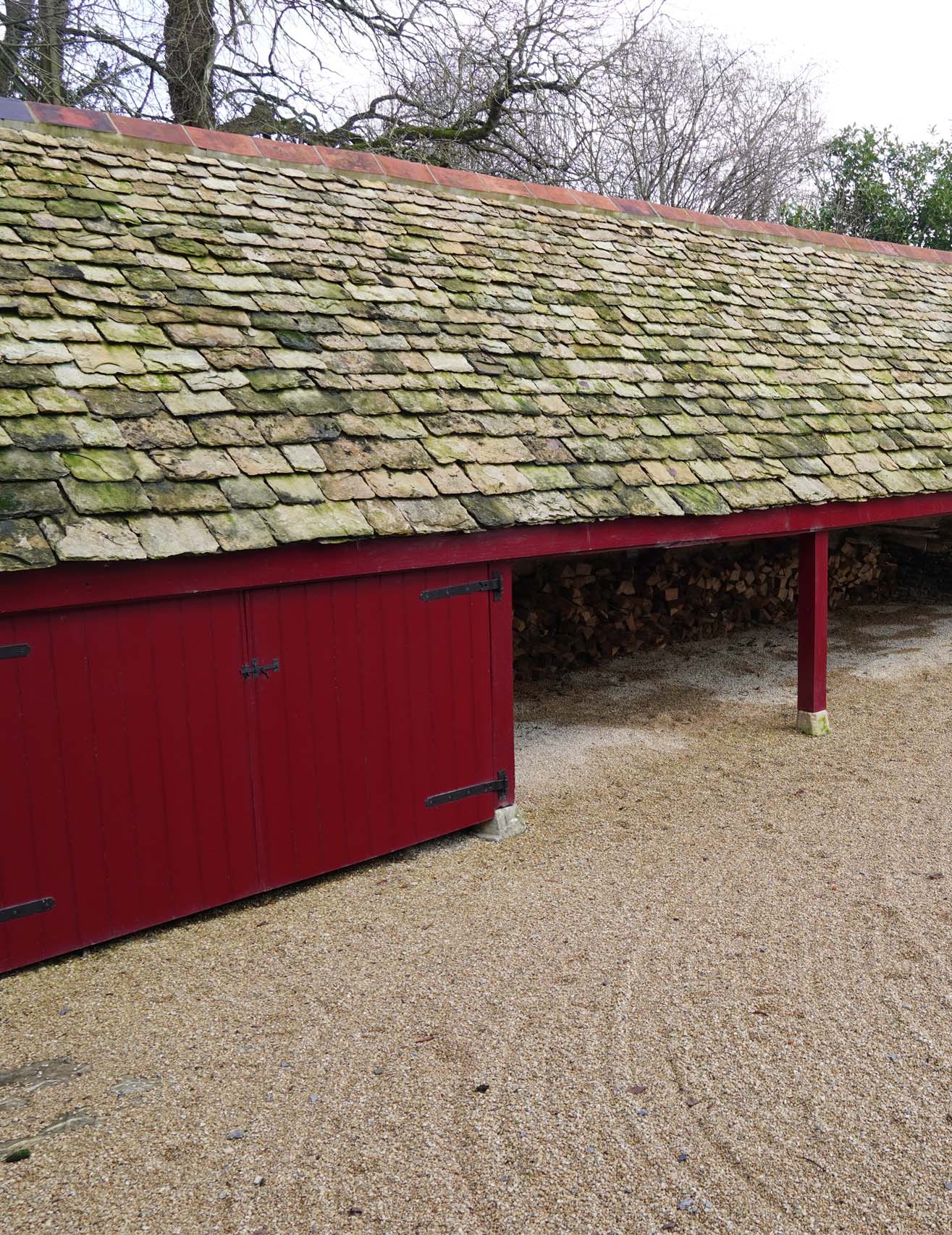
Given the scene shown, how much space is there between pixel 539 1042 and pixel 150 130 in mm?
6176

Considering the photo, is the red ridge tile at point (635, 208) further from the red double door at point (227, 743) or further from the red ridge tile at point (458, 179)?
the red double door at point (227, 743)

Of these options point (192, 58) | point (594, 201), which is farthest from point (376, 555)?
point (192, 58)

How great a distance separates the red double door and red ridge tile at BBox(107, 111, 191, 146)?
12.1ft

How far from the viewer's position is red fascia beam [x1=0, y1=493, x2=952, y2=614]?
3.99 m

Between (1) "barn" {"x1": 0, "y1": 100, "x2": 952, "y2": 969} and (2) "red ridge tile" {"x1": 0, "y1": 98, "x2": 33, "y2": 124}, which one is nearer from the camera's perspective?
(1) "barn" {"x1": 0, "y1": 100, "x2": 952, "y2": 969}

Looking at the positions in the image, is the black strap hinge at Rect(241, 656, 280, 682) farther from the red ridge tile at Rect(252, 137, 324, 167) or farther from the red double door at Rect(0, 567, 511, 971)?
the red ridge tile at Rect(252, 137, 324, 167)

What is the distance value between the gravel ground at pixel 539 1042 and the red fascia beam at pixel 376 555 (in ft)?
5.57

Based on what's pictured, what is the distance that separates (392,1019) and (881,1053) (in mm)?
1866

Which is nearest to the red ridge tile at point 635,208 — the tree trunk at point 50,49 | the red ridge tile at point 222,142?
the red ridge tile at point 222,142

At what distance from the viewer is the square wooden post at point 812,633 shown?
285 inches

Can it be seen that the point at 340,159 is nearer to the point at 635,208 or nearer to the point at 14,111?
the point at 14,111

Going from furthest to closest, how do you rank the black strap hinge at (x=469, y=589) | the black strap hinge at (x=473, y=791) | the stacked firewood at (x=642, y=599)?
the stacked firewood at (x=642, y=599) < the black strap hinge at (x=473, y=791) < the black strap hinge at (x=469, y=589)

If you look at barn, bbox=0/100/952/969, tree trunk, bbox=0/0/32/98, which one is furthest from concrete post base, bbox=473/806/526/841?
tree trunk, bbox=0/0/32/98

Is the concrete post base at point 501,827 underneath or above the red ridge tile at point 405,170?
underneath
